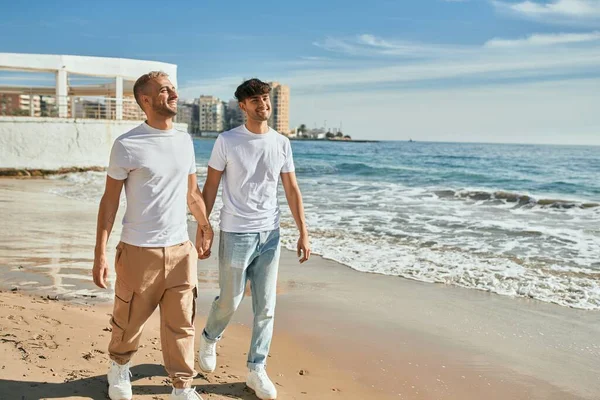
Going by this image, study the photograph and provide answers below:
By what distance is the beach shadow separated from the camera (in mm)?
3316

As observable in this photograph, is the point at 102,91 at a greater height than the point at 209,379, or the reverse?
the point at 102,91

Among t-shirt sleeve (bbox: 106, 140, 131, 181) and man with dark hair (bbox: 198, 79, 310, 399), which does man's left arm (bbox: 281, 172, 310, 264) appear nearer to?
man with dark hair (bbox: 198, 79, 310, 399)

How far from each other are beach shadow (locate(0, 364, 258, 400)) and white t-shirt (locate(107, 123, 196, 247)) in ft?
3.13

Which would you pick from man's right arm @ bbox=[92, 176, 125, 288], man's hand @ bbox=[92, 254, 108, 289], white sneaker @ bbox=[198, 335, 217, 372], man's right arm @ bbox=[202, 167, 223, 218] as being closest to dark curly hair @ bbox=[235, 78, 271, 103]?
man's right arm @ bbox=[202, 167, 223, 218]

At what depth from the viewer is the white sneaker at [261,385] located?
142 inches

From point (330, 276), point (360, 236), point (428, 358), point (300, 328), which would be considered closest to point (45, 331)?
point (300, 328)

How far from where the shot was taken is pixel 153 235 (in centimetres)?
Result: 321

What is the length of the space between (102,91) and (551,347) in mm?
30727

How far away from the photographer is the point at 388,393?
12.9 ft

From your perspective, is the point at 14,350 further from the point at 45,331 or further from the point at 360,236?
the point at 360,236

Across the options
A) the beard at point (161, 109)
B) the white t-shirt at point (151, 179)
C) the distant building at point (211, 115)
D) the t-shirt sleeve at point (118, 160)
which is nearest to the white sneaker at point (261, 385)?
the white t-shirt at point (151, 179)

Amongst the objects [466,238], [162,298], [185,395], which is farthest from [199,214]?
[466,238]

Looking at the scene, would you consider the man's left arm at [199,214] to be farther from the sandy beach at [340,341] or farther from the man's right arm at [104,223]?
the sandy beach at [340,341]

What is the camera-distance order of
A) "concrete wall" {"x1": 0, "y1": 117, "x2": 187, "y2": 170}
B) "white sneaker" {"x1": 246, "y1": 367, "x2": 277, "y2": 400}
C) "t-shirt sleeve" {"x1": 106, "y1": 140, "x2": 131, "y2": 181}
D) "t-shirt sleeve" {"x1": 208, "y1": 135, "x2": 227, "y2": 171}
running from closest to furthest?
"t-shirt sleeve" {"x1": 106, "y1": 140, "x2": 131, "y2": 181} < "white sneaker" {"x1": 246, "y1": 367, "x2": 277, "y2": 400} < "t-shirt sleeve" {"x1": 208, "y1": 135, "x2": 227, "y2": 171} < "concrete wall" {"x1": 0, "y1": 117, "x2": 187, "y2": 170}
